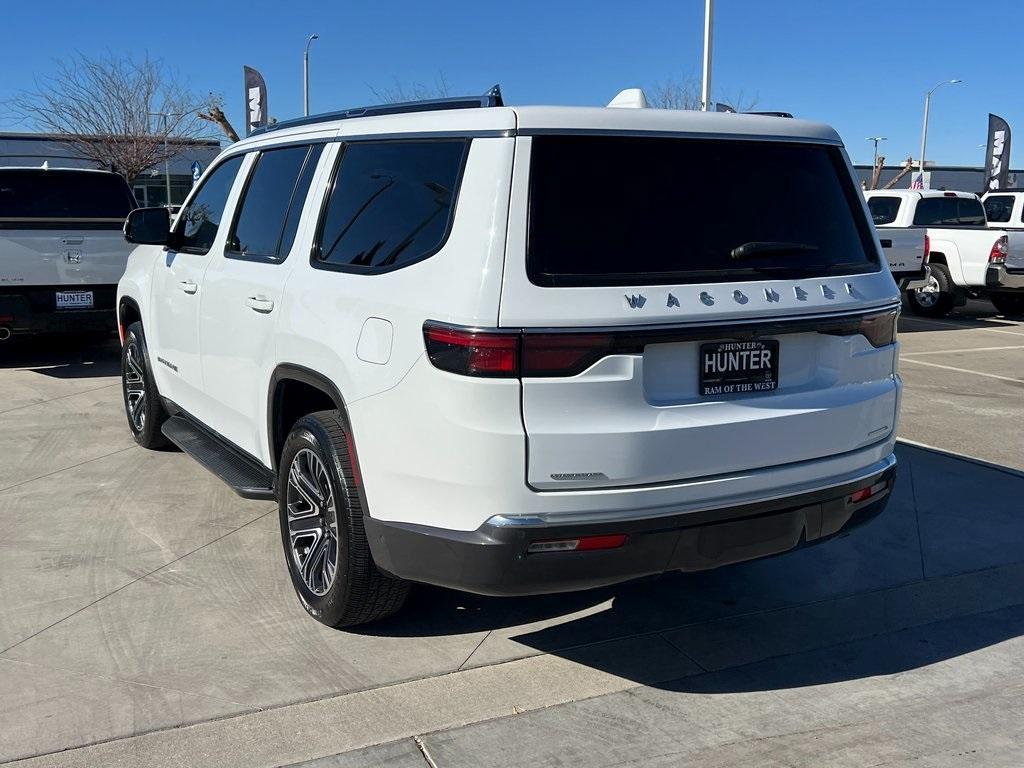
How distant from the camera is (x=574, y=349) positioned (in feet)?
9.82

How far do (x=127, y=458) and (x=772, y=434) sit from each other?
4.55 m

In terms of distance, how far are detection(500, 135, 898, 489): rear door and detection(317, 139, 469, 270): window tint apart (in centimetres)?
33

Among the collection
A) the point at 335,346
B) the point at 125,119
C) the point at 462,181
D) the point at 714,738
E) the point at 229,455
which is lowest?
the point at 714,738

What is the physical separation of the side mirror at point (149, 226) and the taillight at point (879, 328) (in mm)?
3651

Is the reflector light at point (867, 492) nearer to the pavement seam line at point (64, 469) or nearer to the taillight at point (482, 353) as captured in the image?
the taillight at point (482, 353)

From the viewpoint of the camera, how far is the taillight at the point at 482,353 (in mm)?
2961

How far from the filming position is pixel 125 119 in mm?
32406

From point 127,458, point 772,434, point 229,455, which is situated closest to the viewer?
point 772,434

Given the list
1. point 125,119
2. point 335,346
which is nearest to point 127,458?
point 335,346

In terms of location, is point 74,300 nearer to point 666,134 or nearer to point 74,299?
point 74,299

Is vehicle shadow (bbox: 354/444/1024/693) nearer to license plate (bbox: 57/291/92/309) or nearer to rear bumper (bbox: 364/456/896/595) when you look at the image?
rear bumper (bbox: 364/456/896/595)

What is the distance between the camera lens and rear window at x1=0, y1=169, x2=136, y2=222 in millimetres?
9297

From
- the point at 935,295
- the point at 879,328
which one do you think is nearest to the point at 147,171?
the point at 935,295

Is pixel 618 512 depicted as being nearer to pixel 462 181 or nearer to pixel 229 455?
pixel 462 181
